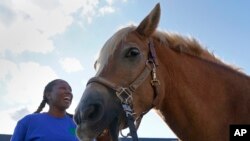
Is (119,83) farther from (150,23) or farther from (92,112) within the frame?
(150,23)

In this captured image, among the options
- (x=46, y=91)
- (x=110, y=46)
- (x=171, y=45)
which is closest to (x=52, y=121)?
(x=46, y=91)

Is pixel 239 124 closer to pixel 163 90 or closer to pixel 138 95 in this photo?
pixel 163 90

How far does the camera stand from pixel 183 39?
4465 millimetres

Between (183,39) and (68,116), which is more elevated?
(183,39)

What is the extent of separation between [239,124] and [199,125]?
0.47m

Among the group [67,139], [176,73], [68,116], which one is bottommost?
[67,139]

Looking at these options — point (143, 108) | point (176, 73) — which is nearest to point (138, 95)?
point (143, 108)

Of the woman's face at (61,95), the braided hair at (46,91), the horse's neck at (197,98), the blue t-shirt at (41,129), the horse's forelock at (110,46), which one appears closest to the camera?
the horse's forelock at (110,46)

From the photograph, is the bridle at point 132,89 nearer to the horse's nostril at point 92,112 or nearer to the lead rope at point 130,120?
the lead rope at point 130,120

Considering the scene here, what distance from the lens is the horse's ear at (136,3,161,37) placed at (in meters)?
4.01

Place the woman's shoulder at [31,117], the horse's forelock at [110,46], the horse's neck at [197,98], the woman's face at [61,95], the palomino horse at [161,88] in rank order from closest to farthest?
1. the palomino horse at [161,88]
2. the horse's forelock at [110,46]
3. the horse's neck at [197,98]
4. the woman's shoulder at [31,117]
5. the woman's face at [61,95]

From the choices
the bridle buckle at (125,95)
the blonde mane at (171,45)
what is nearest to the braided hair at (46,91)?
the blonde mane at (171,45)

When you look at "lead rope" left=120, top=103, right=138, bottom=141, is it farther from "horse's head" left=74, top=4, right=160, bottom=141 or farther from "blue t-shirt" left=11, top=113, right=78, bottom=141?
"blue t-shirt" left=11, top=113, right=78, bottom=141

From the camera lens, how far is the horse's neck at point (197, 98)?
13.1 feet
